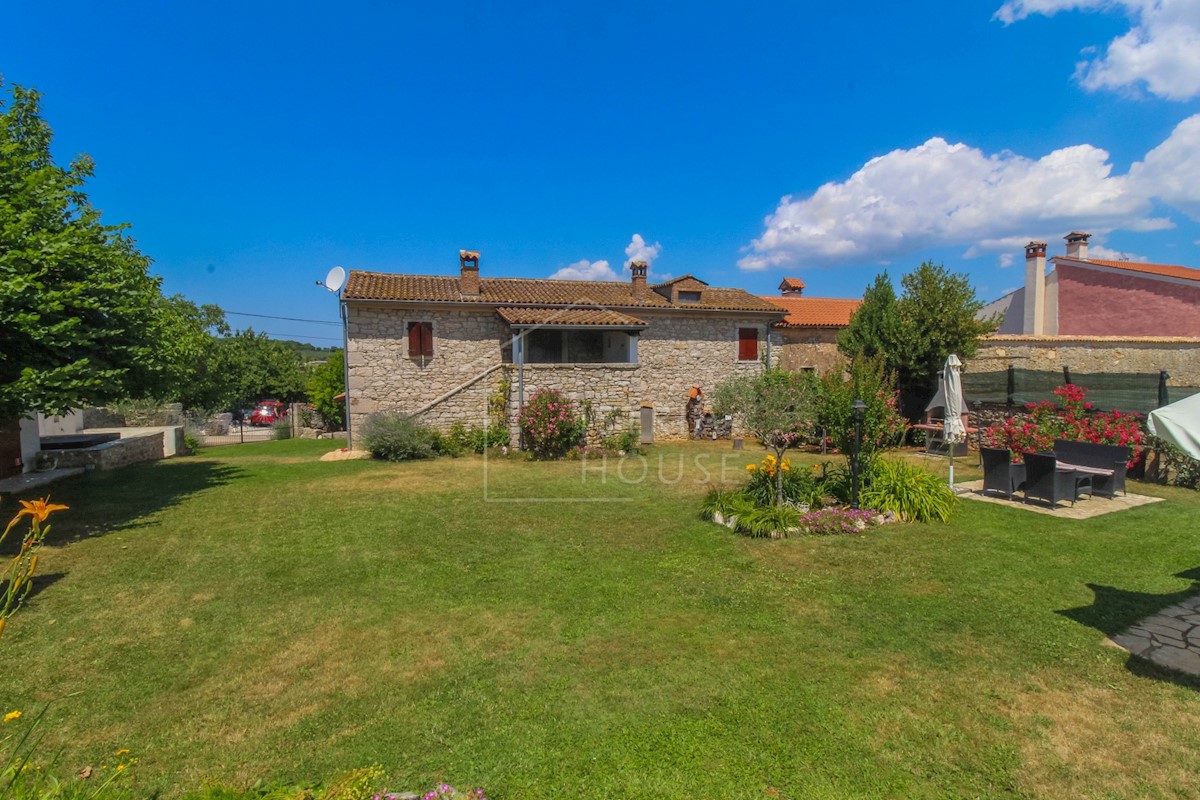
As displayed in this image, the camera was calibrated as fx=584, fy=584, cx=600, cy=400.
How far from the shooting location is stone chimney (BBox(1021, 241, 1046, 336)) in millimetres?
21844

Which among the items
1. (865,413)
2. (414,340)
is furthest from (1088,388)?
(414,340)

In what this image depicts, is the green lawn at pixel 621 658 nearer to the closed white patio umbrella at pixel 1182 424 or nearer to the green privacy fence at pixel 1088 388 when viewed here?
the closed white patio umbrella at pixel 1182 424

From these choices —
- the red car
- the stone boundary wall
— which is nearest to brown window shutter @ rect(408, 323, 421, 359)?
the stone boundary wall

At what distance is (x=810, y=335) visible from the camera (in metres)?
22.6

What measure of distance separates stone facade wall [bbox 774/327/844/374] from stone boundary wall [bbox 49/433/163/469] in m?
20.2

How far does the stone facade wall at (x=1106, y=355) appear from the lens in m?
16.8

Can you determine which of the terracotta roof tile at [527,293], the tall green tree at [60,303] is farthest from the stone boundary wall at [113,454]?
the terracotta roof tile at [527,293]

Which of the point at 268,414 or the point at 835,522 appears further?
the point at 268,414

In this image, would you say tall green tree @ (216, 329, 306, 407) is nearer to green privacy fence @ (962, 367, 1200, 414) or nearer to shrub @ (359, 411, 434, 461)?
shrub @ (359, 411, 434, 461)

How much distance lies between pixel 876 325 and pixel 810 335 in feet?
16.7

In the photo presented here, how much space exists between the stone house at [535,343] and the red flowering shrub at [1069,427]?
9112 mm

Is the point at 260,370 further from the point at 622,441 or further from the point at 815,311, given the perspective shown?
the point at 815,311

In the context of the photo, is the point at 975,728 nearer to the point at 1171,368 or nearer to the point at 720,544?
the point at 720,544

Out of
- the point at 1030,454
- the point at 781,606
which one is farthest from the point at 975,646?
the point at 1030,454
